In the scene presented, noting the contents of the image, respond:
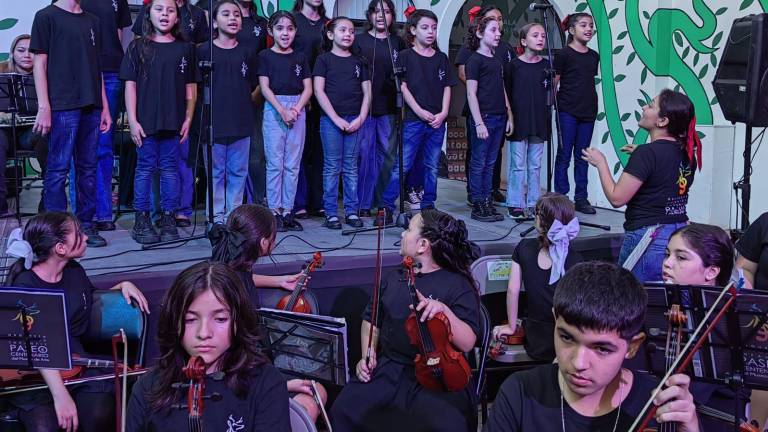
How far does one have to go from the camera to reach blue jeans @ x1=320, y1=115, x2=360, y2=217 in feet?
18.2

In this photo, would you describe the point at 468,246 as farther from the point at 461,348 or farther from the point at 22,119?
the point at 22,119

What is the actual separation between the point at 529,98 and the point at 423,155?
938 millimetres

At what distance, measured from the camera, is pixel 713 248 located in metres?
2.88

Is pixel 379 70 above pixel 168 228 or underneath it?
above

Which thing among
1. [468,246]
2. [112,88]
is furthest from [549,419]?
[112,88]

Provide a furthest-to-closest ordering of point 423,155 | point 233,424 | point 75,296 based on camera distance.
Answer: point 423,155
point 75,296
point 233,424

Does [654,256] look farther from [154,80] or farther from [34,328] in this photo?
[154,80]

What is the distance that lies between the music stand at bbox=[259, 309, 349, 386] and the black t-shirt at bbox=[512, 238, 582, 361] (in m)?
1.13

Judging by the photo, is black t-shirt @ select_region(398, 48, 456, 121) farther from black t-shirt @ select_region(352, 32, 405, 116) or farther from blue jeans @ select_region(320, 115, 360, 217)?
blue jeans @ select_region(320, 115, 360, 217)

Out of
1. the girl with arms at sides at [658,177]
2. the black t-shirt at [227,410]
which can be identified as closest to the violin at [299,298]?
the black t-shirt at [227,410]

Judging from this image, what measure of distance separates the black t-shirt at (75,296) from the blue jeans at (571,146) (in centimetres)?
413

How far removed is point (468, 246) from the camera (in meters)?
3.32

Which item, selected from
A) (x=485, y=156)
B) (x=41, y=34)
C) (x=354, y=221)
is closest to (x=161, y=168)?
(x=41, y=34)

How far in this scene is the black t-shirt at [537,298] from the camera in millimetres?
3789
